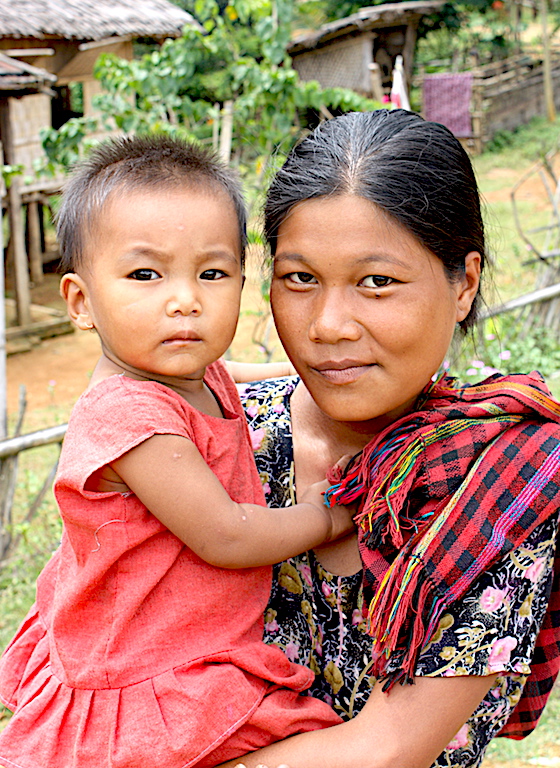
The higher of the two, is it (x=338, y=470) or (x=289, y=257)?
(x=289, y=257)

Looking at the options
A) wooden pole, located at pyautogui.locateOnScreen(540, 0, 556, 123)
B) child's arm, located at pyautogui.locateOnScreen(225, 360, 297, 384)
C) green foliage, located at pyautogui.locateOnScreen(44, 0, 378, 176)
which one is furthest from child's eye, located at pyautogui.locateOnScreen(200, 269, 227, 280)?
wooden pole, located at pyautogui.locateOnScreen(540, 0, 556, 123)

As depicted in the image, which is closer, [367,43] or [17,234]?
[17,234]

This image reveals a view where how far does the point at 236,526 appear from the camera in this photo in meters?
1.45

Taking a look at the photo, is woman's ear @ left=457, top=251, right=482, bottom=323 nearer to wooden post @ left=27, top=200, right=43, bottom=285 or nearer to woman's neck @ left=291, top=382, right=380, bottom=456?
woman's neck @ left=291, top=382, right=380, bottom=456

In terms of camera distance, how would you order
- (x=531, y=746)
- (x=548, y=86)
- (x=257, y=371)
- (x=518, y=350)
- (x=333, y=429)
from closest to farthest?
(x=333, y=429) → (x=257, y=371) → (x=531, y=746) → (x=518, y=350) → (x=548, y=86)

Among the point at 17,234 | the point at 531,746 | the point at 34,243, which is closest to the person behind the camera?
the point at 531,746

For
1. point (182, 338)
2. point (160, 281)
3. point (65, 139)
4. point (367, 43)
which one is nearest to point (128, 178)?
point (160, 281)

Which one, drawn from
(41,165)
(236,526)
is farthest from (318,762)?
(41,165)

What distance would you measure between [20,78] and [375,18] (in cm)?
1057

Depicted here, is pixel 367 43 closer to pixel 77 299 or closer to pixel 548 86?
pixel 548 86

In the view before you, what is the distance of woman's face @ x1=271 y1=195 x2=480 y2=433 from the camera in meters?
1.47

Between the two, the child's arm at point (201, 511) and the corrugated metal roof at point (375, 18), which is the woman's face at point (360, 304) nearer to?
the child's arm at point (201, 511)

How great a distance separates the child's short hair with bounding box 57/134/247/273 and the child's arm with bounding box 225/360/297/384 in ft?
1.96

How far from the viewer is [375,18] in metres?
16.1
